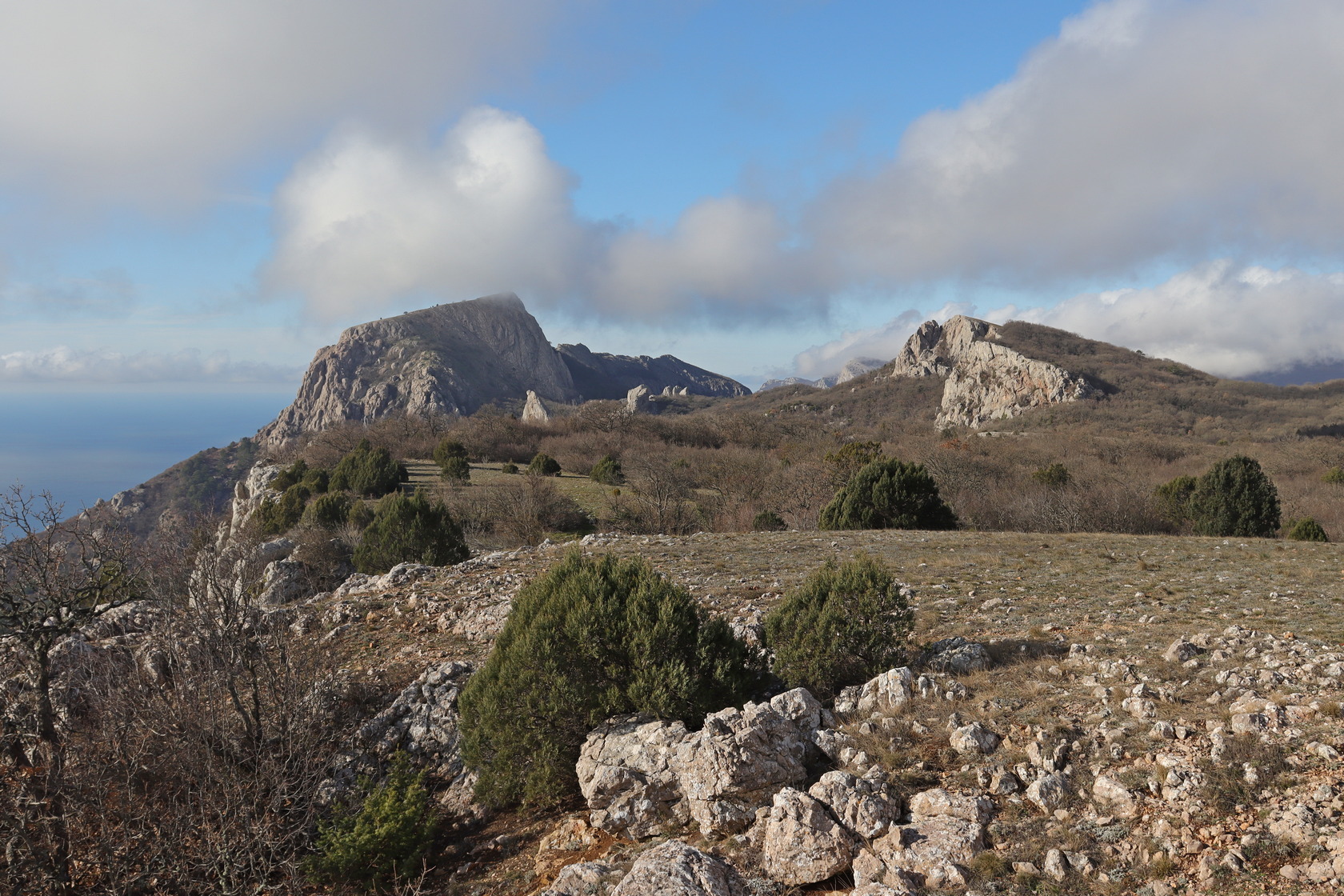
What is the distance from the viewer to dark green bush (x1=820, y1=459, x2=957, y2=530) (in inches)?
861

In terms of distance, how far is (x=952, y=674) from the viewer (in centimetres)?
766

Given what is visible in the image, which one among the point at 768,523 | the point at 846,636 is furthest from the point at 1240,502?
the point at 846,636

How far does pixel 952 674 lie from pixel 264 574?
1609 centimetres

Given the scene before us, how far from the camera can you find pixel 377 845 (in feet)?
20.1

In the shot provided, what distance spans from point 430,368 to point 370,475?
109402 mm

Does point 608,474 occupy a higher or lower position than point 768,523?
higher

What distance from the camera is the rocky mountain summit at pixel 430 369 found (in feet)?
449

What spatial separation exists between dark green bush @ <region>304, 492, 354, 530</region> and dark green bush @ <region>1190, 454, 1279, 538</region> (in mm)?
30886

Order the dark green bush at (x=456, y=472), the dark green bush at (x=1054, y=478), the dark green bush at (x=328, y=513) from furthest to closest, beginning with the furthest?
the dark green bush at (x=456, y=472), the dark green bush at (x=1054, y=478), the dark green bush at (x=328, y=513)

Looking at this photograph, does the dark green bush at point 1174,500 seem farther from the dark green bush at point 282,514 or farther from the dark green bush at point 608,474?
the dark green bush at point 282,514

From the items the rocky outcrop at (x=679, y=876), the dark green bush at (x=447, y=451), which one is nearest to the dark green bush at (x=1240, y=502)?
the rocky outcrop at (x=679, y=876)

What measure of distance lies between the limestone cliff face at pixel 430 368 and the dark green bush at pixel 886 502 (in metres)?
107

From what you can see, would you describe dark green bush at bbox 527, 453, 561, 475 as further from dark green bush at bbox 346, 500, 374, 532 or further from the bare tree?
the bare tree

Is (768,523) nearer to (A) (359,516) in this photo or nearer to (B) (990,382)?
(A) (359,516)
